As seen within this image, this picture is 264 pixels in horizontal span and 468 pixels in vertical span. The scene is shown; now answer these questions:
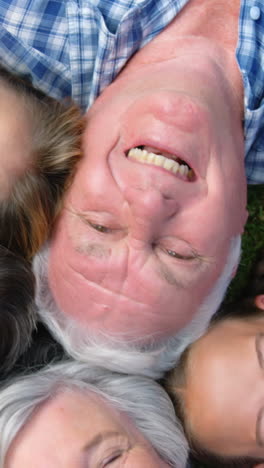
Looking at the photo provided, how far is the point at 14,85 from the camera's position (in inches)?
84.1

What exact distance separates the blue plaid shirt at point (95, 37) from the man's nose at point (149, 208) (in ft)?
1.90

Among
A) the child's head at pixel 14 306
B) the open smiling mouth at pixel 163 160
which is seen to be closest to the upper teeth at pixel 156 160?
the open smiling mouth at pixel 163 160

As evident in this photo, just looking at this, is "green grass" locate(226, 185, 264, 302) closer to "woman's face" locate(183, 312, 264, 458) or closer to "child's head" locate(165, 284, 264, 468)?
"child's head" locate(165, 284, 264, 468)

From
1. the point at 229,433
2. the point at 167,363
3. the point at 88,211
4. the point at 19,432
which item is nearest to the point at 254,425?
the point at 229,433

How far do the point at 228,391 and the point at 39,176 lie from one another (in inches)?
40.8

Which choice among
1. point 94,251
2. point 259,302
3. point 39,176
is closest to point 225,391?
point 259,302

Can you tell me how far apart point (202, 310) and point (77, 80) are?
105cm

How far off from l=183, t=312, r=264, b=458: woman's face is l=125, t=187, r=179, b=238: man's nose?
1.88ft

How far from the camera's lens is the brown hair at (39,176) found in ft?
6.78

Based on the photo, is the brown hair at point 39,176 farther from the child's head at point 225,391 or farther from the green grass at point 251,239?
the green grass at point 251,239

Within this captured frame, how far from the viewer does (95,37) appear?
2.29 m

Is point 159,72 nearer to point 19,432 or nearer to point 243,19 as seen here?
point 243,19

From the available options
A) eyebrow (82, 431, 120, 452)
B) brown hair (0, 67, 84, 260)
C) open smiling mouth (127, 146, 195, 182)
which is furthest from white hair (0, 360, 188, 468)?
open smiling mouth (127, 146, 195, 182)

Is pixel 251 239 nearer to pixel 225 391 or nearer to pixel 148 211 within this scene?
pixel 225 391
